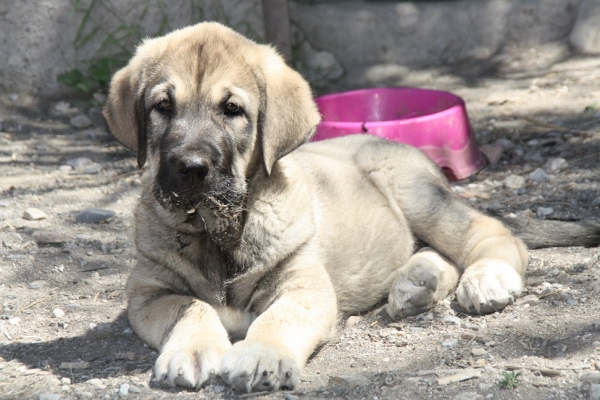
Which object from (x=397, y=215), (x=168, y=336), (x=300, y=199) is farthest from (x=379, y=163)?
(x=168, y=336)

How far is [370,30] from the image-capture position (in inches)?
313

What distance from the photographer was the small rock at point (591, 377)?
288 cm

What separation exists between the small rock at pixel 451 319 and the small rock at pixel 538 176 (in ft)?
7.57

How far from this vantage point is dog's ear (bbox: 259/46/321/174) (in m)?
3.73

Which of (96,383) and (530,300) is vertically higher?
(96,383)

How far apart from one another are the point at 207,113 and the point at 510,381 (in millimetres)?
1668

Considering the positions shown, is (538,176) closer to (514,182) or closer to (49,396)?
(514,182)

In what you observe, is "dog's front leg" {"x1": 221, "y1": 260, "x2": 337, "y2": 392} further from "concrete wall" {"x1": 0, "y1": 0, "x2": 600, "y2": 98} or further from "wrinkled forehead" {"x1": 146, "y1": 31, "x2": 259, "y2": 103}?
"concrete wall" {"x1": 0, "y1": 0, "x2": 600, "y2": 98}

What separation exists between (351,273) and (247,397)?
132 cm

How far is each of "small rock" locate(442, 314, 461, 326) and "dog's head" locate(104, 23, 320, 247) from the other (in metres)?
1.09

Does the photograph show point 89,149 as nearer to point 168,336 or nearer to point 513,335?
point 168,336

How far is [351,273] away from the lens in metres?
4.19

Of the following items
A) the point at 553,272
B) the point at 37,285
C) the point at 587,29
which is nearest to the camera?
the point at 553,272

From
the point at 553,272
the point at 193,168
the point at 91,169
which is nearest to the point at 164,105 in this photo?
the point at 193,168
